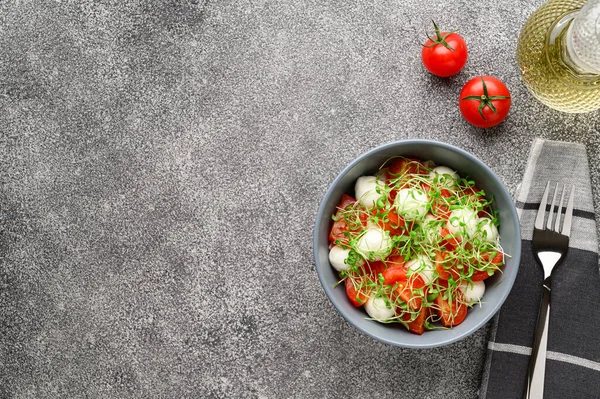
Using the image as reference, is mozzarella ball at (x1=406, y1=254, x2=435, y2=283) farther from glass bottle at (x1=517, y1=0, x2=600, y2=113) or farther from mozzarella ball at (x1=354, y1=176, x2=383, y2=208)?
glass bottle at (x1=517, y1=0, x2=600, y2=113)

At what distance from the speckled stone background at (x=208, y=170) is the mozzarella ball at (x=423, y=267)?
0.84 feet

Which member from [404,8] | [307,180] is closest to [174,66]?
[307,180]

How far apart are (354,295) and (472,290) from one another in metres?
0.20

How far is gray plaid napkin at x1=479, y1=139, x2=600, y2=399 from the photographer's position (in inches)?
41.8

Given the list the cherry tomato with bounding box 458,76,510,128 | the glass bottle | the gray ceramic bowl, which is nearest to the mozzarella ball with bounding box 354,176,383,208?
the gray ceramic bowl

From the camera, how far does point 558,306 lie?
107 cm

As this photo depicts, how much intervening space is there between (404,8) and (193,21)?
44cm

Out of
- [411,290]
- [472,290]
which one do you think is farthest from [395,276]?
[472,290]

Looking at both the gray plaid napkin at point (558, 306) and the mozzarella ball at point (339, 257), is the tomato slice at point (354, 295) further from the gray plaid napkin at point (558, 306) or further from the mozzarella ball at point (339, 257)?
the gray plaid napkin at point (558, 306)

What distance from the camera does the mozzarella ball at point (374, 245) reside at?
92 cm

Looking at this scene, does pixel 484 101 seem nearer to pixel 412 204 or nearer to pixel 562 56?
pixel 562 56

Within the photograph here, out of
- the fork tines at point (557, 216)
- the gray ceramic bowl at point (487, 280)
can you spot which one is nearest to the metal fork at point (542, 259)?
the fork tines at point (557, 216)

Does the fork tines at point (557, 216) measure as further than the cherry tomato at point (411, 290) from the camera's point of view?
Yes

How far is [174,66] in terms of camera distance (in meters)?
1.17
